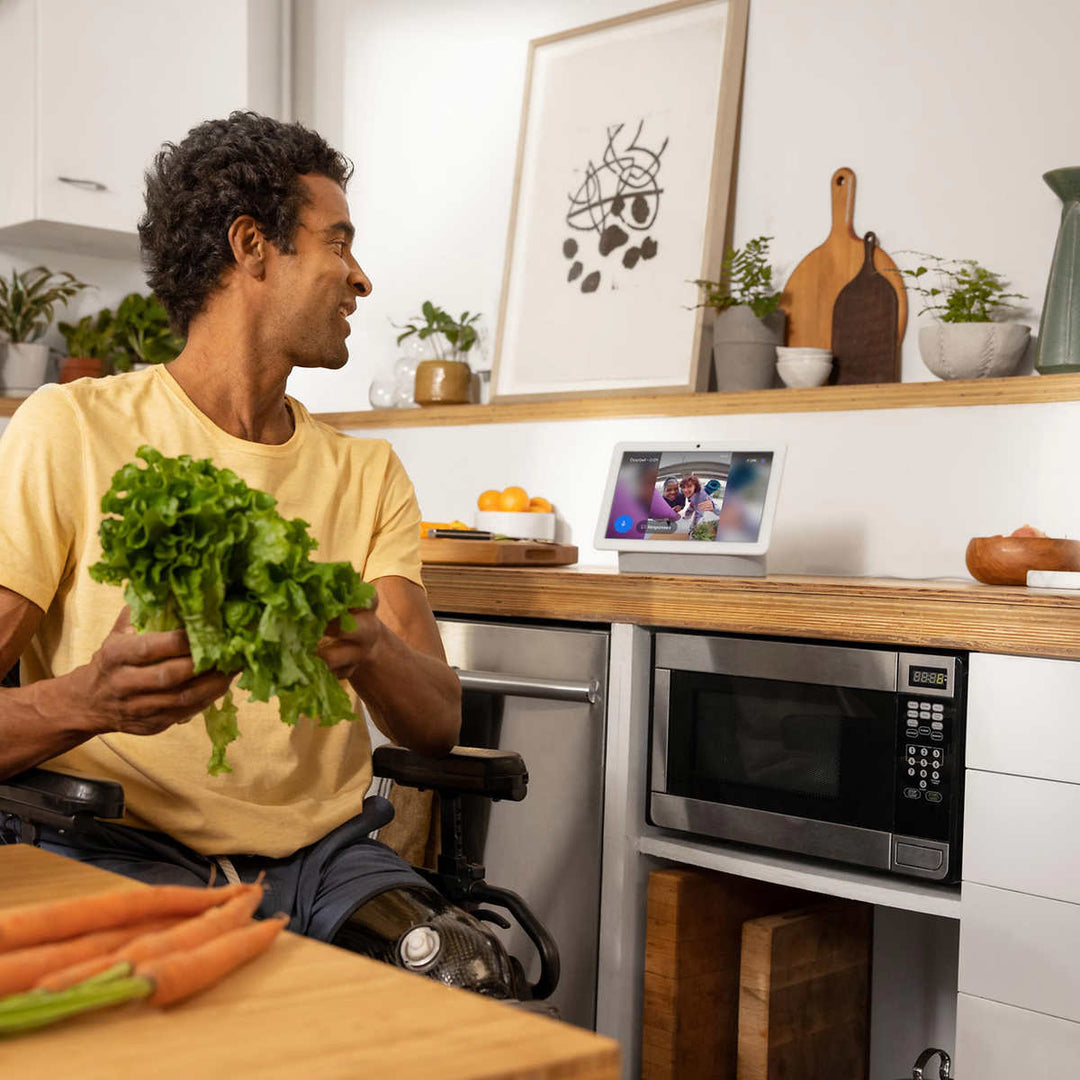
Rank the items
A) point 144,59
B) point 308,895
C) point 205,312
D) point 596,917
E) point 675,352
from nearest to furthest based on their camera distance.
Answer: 1. point 308,895
2. point 205,312
3. point 596,917
4. point 675,352
5. point 144,59

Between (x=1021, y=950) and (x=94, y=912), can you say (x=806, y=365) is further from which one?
(x=94, y=912)

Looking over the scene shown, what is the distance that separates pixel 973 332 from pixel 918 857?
950 millimetres

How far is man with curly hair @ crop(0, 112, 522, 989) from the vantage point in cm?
154

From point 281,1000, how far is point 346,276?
1203 mm

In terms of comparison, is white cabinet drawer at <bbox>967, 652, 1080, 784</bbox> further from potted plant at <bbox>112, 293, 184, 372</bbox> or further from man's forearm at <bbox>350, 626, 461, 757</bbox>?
potted plant at <bbox>112, 293, 184, 372</bbox>

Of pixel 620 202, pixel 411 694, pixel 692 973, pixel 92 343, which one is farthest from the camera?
pixel 92 343

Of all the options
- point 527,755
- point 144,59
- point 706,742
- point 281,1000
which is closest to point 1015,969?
point 706,742

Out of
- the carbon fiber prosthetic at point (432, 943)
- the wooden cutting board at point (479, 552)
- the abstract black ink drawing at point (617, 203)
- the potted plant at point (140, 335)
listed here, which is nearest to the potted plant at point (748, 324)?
the abstract black ink drawing at point (617, 203)

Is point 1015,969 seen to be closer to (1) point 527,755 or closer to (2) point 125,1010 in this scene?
(1) point 527,755

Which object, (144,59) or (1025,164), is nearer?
(1025,164)

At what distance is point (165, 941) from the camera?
835 mm

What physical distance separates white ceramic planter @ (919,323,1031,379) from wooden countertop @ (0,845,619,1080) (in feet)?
6.30

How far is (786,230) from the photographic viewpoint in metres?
2.88

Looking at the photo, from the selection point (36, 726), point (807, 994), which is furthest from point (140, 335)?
point (36, 726)
